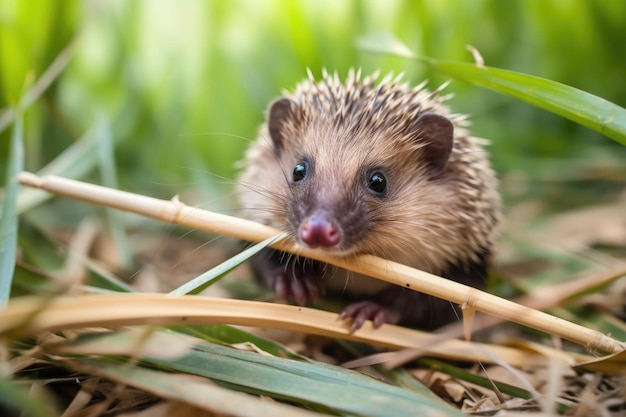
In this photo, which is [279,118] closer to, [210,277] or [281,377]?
[210,277]

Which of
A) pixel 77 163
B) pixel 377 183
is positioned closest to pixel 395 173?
pixel 377 183

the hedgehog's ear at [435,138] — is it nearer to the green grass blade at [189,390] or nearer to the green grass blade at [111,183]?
the green grass blade at [189,390]

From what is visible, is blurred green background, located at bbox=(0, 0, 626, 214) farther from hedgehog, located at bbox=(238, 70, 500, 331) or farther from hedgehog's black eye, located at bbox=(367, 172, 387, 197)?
hedgehog's black eye, located at bbox=(367, 172, 387, 197)

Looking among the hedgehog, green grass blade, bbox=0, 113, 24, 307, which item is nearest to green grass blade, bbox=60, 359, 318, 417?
green grass blade, bbox=0, 113, 24, 307

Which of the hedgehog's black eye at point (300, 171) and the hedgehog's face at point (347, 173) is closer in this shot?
the hedgehog's face at point (347, 173)

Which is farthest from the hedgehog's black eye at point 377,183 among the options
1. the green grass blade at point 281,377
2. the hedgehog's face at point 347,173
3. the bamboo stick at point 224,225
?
the green grass blade at point 281,377

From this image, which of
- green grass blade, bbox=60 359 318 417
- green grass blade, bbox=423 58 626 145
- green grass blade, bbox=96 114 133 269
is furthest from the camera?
green grass blade, bbox=96 114 133 269

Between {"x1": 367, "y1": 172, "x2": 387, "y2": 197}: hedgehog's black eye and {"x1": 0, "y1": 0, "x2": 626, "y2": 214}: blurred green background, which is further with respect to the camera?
{"x1": 0, "y1": 0, "x2": 626, "y2": 214}: blurred green background
